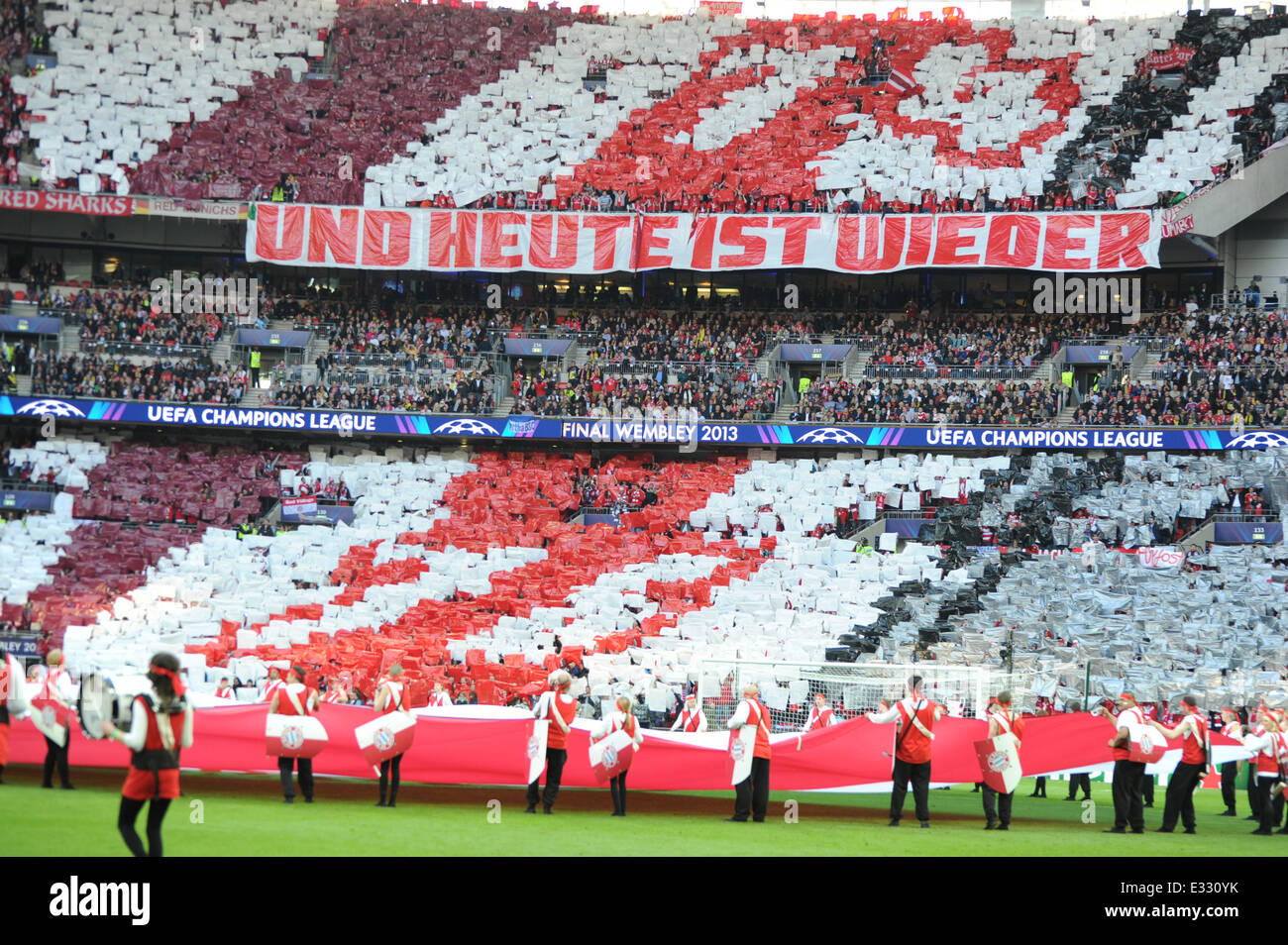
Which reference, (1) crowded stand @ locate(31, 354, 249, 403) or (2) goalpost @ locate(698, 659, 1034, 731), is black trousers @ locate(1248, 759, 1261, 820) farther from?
(1) crowded stand @ locate(31, 354, 249, 403)

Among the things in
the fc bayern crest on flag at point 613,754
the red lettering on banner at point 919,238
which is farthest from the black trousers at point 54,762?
the red lettering on banner at point 919,238

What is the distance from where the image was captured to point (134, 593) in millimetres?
31141

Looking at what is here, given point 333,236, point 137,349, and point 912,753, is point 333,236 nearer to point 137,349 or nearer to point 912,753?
point 137,349

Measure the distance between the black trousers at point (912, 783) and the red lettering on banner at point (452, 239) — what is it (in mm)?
31512

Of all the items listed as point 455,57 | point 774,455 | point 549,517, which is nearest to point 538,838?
point 549,517

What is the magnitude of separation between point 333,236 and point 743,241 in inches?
520

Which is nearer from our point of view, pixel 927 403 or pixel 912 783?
pixel 912 783

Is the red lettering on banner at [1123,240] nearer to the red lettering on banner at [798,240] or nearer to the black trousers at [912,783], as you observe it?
the red lettering on banner at [798,240]

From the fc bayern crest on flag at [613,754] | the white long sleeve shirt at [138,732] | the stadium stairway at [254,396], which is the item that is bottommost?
the fc bayern crest on flag at [613,754]

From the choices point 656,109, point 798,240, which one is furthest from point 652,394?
point 656,109

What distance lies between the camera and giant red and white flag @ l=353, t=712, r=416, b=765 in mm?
15102

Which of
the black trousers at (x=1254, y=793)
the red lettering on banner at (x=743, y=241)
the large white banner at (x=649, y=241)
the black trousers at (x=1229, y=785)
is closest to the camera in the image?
the black trousers at (x=1254, y=793)

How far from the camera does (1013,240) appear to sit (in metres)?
42.6

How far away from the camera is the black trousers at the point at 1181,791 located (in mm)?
16219
